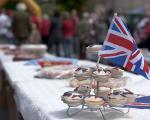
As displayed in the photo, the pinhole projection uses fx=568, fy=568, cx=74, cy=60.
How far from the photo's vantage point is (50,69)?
5.05 meters

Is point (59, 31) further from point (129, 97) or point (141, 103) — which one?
point (129, 97)

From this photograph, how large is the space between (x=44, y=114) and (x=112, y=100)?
0.44m

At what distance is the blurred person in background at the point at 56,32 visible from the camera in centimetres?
1450

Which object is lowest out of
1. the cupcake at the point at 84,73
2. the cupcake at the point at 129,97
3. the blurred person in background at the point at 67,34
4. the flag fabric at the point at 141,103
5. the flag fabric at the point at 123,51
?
the blurred person in background at the point at 67,34

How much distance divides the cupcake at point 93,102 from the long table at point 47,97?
98 mm

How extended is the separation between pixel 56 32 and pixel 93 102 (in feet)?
39.4

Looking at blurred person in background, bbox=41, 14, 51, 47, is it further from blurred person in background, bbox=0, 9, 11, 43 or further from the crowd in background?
blurred person in background, bbox=0, 9, 11, 43

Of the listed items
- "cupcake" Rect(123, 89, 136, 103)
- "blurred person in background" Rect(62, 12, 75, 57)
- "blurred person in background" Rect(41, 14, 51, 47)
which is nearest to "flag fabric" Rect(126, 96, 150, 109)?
"cupcake" Rect(123, 89, 136, 103)

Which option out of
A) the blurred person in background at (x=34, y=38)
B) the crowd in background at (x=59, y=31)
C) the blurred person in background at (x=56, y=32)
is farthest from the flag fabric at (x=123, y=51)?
the blurred person in background at (x=56, y=32)

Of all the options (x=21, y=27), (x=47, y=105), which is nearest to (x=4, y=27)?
(x=21, y=27)

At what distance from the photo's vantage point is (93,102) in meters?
2.78

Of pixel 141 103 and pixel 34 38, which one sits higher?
pixel 141 103

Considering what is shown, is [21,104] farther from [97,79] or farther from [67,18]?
[67,18]

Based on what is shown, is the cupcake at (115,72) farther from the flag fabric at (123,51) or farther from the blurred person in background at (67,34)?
the blurred person in background at (67,34)
